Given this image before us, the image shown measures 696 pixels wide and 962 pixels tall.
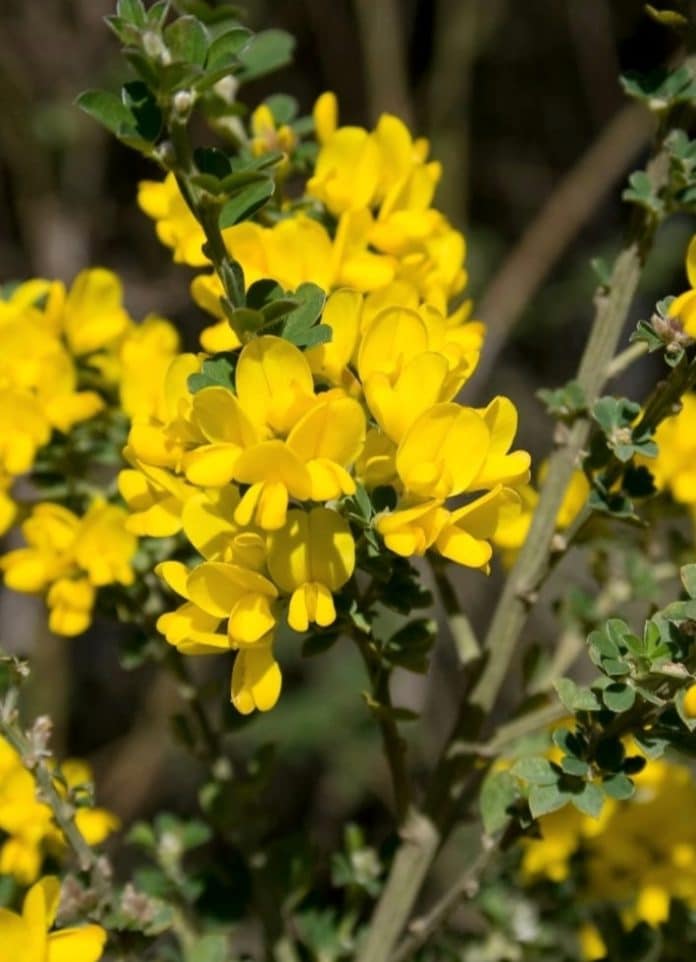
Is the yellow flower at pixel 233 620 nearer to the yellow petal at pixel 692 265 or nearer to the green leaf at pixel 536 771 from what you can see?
the green leaf at pixel 536 771

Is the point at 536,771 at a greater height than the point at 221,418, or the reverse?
the point at 221,418

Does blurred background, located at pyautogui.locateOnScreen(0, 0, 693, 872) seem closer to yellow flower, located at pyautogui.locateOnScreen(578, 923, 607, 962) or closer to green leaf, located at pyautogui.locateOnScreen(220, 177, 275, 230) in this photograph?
yellow flower, located at pyautogui.locateOnScreen(578, 923, 607, 962)

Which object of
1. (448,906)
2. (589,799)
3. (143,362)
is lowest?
(448,906)

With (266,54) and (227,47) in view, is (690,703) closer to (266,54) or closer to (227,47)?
(227,47)

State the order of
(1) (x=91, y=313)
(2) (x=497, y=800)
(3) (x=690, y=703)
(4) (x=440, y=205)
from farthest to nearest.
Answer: (4) (x=440, y=205) → (1) (x=91, y=313) → (2) (x=497, y=800) → (3) (x=690, y=703)

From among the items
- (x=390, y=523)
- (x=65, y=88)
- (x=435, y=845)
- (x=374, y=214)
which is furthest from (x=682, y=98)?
(x=65, y=88)

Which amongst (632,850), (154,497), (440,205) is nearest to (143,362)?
(154,497)
